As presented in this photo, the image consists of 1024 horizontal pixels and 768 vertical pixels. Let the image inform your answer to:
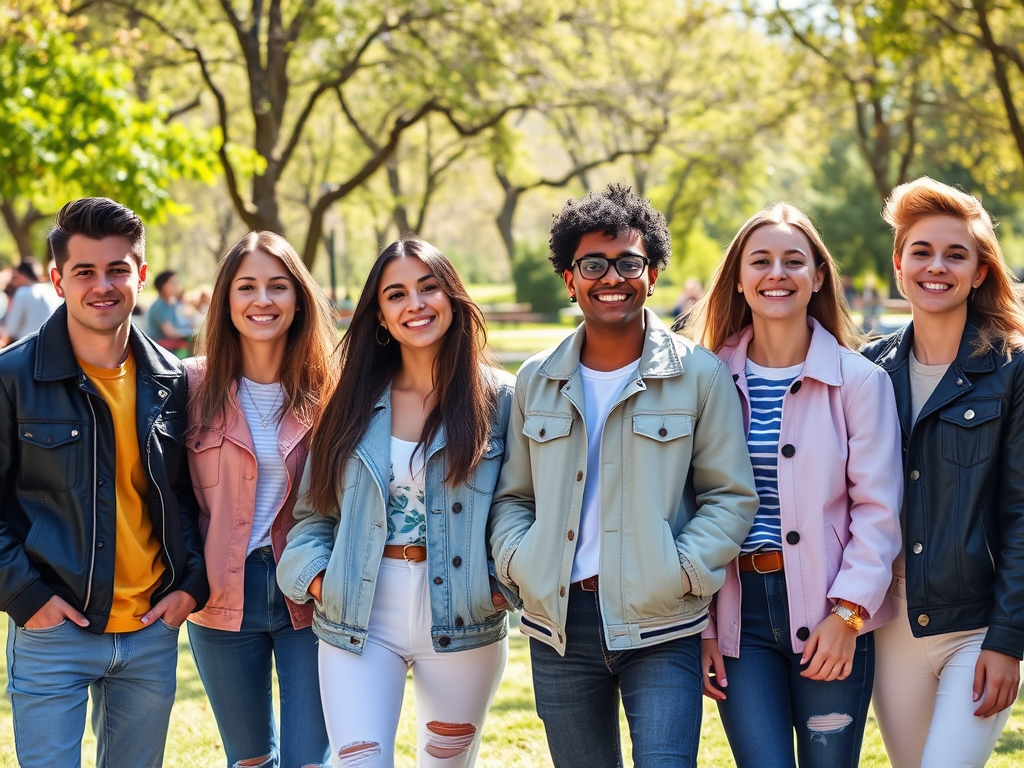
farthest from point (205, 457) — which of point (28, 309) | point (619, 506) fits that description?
point (28, 309)

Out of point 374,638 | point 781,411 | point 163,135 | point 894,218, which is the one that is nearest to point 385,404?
point 374,638

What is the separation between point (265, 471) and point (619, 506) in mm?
1449

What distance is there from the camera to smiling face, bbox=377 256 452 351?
3898 mm

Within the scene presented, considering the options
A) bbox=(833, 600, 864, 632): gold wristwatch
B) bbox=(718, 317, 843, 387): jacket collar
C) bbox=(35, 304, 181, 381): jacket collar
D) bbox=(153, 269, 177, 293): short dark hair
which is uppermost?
bbox=(153, 269, 177, 293): short dark hair

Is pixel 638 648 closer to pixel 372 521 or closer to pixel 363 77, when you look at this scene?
pixel 372 521

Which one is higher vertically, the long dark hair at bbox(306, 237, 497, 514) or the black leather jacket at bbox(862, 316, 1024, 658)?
the long dark hair at bbox(306, 237, 497, 514)

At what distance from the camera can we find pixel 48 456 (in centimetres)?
360

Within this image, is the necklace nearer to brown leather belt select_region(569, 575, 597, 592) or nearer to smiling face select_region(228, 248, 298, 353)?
smiling face select_region(228, 248, 298, 353)

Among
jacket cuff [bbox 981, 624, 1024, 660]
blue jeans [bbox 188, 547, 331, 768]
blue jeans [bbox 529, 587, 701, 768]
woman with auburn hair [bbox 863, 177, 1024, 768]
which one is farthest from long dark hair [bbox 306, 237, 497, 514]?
jacket cuff [bbox 981, 624, 1024, 660]

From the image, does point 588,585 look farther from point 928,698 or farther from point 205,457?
point 205,457

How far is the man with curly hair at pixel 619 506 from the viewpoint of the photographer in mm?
3383

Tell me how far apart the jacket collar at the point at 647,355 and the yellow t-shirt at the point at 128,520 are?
1.49 m

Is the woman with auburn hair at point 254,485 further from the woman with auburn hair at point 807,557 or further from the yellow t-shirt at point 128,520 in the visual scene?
the woman with auburn hair at point 807,557

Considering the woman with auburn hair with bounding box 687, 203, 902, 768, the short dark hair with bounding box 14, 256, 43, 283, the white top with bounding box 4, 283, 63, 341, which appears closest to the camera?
the woman with auburn hair with bounding box 687, 203, 902, 768
